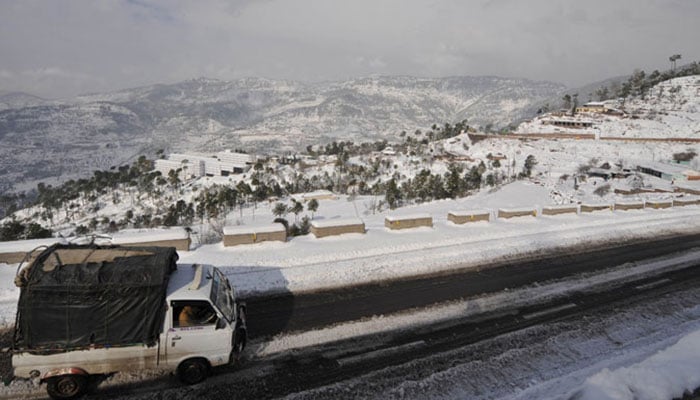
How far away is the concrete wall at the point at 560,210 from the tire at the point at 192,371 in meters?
23.5

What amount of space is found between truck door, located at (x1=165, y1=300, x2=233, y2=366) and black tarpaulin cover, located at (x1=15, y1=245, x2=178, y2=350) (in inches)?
13.2

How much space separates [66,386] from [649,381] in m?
11.4

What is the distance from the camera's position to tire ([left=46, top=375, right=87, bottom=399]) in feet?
24.4

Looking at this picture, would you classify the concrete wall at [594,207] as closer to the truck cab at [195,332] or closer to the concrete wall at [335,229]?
the concrete wall at [335,229]

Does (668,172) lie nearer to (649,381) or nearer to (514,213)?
(514,213)

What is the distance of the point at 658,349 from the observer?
9.61 meters

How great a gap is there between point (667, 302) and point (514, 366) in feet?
24.7

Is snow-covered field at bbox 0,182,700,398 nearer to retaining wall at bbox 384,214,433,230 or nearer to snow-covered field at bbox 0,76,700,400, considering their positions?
snow-covered field at bbox 0,76,700,400

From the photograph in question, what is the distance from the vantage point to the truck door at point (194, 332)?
25.9 feet

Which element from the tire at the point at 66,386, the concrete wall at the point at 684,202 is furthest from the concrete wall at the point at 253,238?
the concrete wall at the point at 684,202

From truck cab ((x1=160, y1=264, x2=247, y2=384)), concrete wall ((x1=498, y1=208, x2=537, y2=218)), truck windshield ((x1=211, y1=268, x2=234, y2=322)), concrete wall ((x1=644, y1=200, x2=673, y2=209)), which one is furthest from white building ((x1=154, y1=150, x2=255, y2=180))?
truck cab ((x1=160, y1=264, x2=247, y2=384))

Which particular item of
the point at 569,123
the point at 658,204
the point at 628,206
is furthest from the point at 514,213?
the point at 569,123

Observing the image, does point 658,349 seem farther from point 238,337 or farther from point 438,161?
point 438,161

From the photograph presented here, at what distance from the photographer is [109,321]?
24.7 feet
